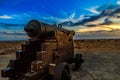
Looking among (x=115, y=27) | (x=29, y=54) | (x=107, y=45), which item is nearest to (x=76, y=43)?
(x=107, y=45)

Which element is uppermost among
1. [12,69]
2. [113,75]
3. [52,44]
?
[52,44]

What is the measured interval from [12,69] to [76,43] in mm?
9069

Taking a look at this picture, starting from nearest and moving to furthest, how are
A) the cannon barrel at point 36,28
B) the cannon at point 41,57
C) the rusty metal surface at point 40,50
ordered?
the cannon at point 41,57 → the rusty metal surface at point 40,50 → the cannon barrel at point 36,28

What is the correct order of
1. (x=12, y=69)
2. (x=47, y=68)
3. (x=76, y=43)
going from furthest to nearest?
(x=76, y=43)
(x=12, y=69)
(x=47, y=68)

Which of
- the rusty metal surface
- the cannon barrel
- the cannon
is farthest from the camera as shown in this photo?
the cannon barrel

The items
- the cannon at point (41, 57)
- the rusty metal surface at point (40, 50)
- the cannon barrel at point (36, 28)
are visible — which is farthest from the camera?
the cannon barrel at point (36, 28)

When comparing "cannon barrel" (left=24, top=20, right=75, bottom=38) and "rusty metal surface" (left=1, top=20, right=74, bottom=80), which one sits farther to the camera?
"cannon barrel" (left=24, top=20, right=75, bottom=38)

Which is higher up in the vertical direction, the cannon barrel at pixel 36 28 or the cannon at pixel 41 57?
the cannon barrel at pixel 36 28

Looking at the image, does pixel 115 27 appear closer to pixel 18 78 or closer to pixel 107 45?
pixel 107 45

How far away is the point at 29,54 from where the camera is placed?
5035mm

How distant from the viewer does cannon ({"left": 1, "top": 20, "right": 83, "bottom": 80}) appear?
14.2ft

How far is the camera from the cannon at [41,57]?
4316mm

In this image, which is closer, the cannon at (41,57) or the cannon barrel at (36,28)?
the cannon at (41,57)

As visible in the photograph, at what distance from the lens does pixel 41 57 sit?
430 centimetres
